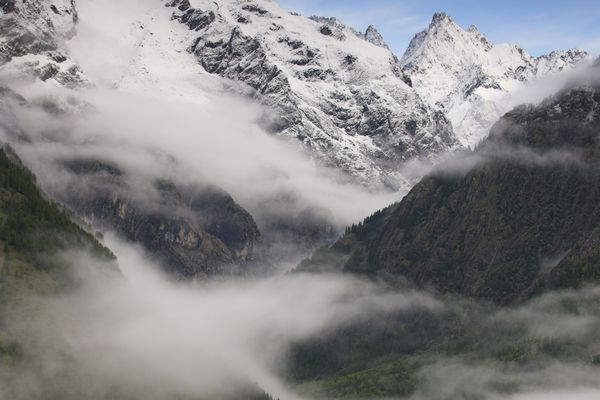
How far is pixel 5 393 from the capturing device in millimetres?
199625
